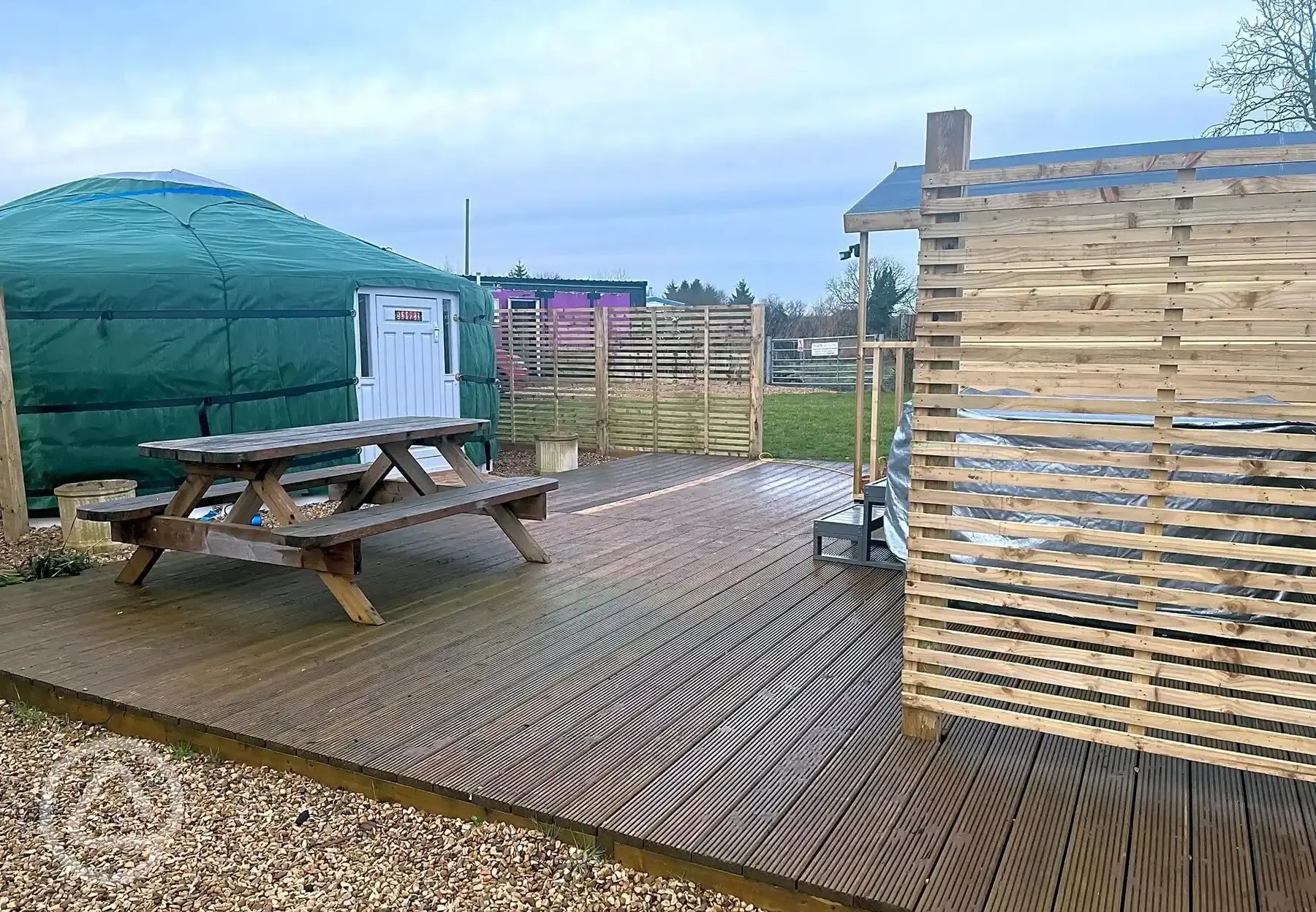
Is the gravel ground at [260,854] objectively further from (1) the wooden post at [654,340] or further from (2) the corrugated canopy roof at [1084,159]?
(1) the wooden post at [654,340]

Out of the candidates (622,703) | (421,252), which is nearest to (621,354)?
(622,703)

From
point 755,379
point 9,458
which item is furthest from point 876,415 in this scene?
point 9,458

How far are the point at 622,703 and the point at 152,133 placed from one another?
17.9 metres

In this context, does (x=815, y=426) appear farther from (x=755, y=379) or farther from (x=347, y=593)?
(x=347, y=593)

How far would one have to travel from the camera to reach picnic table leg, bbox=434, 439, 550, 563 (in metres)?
4.31

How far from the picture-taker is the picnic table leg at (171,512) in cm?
367

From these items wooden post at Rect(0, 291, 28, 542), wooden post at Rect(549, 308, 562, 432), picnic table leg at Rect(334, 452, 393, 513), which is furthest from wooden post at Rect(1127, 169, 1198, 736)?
wooden post at Rect(549, 308, 562, 432)

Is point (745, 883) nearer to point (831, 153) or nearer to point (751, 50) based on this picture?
point (751, 50)

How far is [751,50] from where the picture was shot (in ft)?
38.3

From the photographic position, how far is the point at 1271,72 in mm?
14078

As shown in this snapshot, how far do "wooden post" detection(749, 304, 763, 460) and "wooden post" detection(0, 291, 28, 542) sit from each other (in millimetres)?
5826

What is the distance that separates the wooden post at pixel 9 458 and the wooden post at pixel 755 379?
583 centimetres

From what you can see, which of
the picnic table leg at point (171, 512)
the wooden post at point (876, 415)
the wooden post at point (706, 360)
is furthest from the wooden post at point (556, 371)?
the picnic table leg at point (171, 512)

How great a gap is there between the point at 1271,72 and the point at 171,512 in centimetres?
1707
